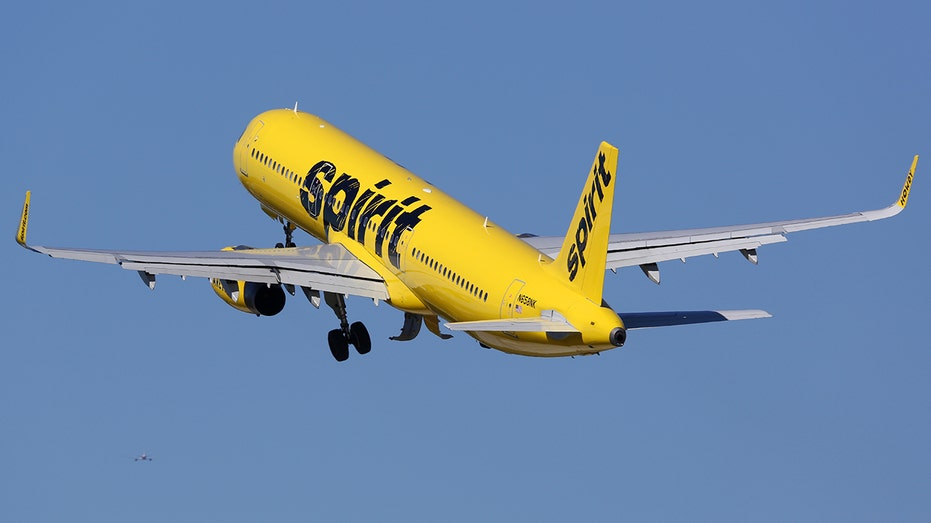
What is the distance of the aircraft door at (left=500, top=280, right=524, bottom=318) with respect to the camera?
235ft

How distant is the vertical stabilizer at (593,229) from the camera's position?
223 feet

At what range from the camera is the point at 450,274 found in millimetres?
74688

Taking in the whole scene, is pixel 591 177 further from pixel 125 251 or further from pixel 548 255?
pixel 125 251

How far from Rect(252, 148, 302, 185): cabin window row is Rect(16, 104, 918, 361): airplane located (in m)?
0.07

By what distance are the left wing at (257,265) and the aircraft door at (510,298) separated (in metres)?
7.26

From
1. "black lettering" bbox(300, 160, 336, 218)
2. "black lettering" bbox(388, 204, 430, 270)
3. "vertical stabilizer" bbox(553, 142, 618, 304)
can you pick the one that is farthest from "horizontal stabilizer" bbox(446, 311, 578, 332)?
"black lettering" bbox(300, 160, 336, 218)

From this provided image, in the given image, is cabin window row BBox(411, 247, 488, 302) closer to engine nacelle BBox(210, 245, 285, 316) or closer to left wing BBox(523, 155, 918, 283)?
left wing BBox(523, 155, 918, 283)

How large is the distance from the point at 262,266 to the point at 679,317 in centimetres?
1397

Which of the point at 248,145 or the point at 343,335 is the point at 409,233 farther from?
the point at 248,145

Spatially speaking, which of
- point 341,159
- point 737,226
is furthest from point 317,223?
point 737,226

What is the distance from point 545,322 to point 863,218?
14.2m

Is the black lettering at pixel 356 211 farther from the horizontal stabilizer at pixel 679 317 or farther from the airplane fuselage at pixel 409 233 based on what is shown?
the horizontal stabilizer at pixel 679 317

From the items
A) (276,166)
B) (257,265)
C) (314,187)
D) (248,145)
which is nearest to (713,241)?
(314,187)

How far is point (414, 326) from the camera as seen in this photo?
264ft
